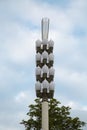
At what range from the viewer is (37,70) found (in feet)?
83.2

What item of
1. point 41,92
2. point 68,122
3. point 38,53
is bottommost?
point 41,92

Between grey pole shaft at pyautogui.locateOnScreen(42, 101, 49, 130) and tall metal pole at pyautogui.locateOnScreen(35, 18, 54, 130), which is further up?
tall metal pole at pyautogui.locateOnScreen(35, 18, 54, 130)

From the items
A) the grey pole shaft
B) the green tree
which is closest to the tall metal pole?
the grey pole shaft

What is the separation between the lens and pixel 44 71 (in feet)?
82.8

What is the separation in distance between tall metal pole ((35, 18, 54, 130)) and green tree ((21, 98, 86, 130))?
14.4 m

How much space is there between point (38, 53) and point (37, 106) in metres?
15.3

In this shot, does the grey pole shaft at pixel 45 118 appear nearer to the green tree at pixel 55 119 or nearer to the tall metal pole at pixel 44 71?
the tall metal pole at pixel 44 71

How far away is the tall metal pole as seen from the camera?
24672 millimetres

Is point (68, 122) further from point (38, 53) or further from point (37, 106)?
point (38, 53)

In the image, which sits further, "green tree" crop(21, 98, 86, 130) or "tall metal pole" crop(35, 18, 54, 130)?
"green tree" crop(21, 98, 86, 130)

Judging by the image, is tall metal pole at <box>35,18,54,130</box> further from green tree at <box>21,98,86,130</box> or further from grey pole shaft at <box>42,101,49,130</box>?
green tree at <box>21,98,86,130</box>

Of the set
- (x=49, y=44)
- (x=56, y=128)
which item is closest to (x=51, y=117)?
(x=56, y=128)

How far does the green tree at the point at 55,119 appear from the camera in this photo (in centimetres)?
3938

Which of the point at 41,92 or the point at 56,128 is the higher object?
the point at 56,128
